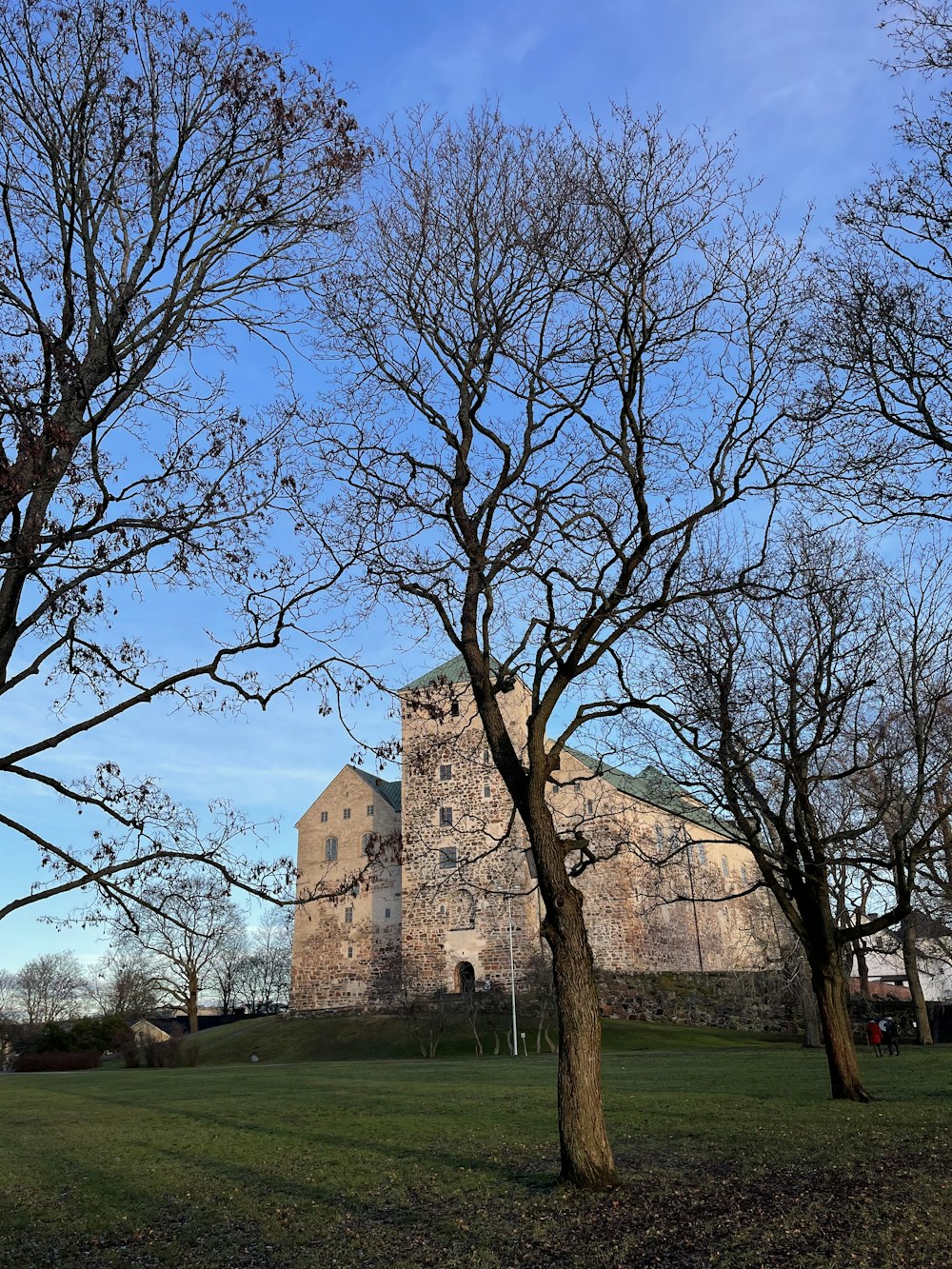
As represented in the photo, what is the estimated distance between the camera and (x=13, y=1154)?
11906mm

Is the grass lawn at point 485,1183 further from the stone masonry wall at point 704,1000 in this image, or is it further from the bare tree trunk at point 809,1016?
the stone masonry wall at point 704,1000

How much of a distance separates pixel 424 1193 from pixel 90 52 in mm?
9560

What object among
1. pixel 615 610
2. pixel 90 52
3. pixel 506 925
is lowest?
pixel 506 925

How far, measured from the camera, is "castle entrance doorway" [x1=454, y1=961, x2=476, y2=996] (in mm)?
45469

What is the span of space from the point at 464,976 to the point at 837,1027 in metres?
34.7

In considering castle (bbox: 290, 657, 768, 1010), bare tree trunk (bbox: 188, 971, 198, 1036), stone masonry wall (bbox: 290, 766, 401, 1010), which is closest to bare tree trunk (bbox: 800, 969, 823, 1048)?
castle (bbox: 290, 657, 768, 1010)

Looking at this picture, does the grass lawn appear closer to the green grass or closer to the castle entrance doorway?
the green grass

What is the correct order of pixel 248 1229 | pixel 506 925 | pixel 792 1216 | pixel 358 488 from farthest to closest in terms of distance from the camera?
pixel 506 925
pixel 358 488
pixel 248 1229
pixel 792 1216

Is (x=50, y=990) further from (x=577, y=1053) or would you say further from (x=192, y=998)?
(x=577, y=1053)

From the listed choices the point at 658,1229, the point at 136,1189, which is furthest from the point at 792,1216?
the point at 136,1189

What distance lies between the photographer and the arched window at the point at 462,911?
150ft

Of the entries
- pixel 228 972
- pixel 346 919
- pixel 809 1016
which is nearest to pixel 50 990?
pixel 228 972

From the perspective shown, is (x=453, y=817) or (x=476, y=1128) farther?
(x=453, y=817)

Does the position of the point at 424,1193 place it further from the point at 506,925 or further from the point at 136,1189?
the point at 506,925
